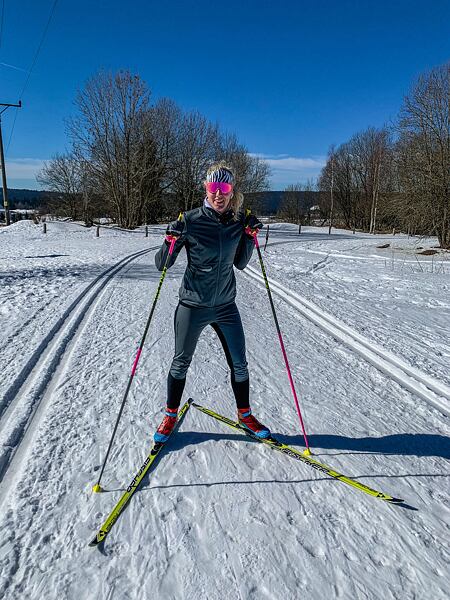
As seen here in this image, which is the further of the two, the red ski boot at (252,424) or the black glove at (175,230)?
the red ski boot at (252,424)

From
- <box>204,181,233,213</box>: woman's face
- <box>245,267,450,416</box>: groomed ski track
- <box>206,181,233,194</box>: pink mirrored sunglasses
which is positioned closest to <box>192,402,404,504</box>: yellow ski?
<box>245,267,450,416</box>: groomed ski track

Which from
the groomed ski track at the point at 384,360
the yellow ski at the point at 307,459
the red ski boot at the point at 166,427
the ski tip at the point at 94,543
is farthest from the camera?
the groomed ski track at the point at 384,360

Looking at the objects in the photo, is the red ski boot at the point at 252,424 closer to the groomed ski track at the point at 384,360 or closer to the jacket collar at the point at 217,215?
the jacket collar at the point at 217,215

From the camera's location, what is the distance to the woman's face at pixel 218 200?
9.02 feet

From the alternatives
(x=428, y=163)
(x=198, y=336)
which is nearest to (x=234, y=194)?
(x=198, y=336)

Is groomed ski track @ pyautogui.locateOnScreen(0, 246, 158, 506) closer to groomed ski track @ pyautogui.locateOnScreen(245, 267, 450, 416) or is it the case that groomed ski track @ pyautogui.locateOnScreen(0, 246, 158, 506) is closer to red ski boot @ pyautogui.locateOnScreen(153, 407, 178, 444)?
red ski boot @ pyautogui.locateOnScreen(153, 407, 178, 444)

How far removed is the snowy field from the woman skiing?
21.0 inches

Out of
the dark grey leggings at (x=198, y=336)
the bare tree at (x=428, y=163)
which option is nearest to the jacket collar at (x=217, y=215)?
the dark grey leggings at (x=198, y=336)

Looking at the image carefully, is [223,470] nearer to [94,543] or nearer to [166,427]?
[166,427]

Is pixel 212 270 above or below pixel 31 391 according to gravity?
above

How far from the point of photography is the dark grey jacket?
2754 mm

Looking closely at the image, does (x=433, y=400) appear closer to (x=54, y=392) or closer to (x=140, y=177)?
(x=54, y=392)

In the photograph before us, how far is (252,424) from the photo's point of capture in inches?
125

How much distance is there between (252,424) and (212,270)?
139 centimetres
